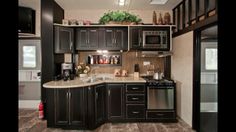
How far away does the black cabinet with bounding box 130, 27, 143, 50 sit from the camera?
4652 millimetres

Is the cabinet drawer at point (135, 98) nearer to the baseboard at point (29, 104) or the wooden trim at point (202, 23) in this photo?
the wooden trim at point (202, 23)

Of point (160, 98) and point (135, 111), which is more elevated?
point (160, 98)

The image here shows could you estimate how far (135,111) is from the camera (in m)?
4.31

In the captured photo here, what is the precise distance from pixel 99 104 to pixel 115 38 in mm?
1703

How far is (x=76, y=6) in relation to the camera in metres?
4.85

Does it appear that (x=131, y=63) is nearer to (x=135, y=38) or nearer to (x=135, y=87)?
(x=135, y=38)

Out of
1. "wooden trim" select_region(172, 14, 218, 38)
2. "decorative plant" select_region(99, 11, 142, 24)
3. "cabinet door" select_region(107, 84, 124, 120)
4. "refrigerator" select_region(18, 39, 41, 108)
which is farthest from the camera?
"refrigerator" select_region(18, 39, 41, 108)

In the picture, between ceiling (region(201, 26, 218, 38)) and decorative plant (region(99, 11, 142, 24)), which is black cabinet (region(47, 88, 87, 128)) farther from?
ceiling (region(201, 26, 218, 38))

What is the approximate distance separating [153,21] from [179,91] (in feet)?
6.31

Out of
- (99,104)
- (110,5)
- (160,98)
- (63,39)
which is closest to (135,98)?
(160,98)

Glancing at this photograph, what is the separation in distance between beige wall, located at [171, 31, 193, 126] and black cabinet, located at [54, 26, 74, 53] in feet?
8.70

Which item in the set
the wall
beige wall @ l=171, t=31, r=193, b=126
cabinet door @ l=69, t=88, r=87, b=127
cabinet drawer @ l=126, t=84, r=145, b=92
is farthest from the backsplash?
the wall

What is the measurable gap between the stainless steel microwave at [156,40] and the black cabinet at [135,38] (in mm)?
99

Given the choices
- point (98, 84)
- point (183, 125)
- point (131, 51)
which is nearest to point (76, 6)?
point (131, 51)
